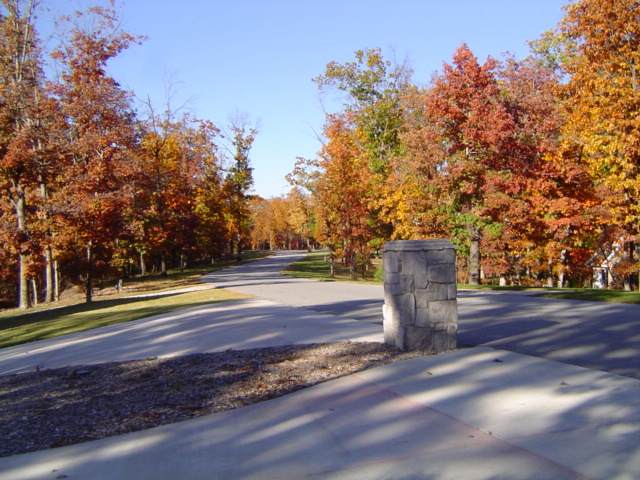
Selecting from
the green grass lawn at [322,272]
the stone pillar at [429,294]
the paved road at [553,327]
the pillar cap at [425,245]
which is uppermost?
the pillar cap at [425,245]

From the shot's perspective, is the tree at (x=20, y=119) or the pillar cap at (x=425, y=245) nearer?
the pillar cap at (x=425, y=245)

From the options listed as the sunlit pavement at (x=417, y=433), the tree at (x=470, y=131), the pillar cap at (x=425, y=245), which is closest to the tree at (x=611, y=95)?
the tree at (x=470, y=131)

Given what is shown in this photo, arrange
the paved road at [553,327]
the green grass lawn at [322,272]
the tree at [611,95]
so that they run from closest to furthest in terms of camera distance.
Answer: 1. the paved road at [553,327]
2. the tree at [611,95]
3. the green grass lawn at [322,272]

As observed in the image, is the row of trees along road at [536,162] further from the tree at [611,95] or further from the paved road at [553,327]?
the paved road at [553,327]

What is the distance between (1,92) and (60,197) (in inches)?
264

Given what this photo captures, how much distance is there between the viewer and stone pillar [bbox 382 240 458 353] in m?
6.77

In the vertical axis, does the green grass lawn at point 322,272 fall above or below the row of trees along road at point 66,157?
below

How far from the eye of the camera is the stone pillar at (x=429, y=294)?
677 centimetres

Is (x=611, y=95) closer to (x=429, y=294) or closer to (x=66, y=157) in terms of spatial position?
(x=429, y=294)

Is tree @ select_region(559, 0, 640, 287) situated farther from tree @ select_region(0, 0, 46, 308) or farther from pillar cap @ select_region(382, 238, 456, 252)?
tree @ select_region(0, 0, 46, 308)

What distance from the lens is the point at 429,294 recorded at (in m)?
6.76

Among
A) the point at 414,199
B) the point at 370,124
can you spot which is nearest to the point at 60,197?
the point at 414,199

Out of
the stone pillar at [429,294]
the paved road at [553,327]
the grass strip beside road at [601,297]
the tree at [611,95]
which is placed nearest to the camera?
the paved road at [553,327]

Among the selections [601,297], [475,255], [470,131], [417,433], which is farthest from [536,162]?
[417,433]
